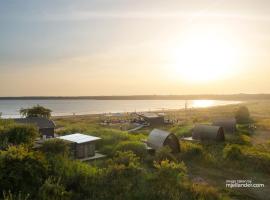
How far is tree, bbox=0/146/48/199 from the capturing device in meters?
16.9

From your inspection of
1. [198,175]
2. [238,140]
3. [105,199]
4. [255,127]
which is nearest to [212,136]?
[238,140]

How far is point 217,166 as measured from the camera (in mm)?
27422

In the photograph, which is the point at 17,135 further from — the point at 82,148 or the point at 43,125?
the point at 43,125

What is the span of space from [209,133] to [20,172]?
26.9 meters

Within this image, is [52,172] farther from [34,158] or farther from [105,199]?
[105,199]

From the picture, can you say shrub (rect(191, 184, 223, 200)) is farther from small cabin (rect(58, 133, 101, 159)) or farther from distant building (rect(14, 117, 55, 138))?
distant building (rect(14, 117, 55, 138))

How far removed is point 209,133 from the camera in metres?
37.8

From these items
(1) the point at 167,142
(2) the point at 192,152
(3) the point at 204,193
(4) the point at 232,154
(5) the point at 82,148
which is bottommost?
(3) the point at 204,193

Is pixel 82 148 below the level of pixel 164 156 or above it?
above

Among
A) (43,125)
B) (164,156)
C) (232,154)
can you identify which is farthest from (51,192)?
(43,125)

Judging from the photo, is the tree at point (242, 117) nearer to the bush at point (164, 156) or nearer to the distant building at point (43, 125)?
the bush at point (164, 156)

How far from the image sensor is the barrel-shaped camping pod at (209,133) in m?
37.2

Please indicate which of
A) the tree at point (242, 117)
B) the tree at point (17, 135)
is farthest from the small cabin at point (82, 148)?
the tree at point (242, 117)

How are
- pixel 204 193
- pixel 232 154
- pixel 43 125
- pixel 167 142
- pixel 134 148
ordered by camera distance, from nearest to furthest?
pixel 204 193, pixel 232 154, pixel 134 148, pixel 167 142, pixel 43 125
